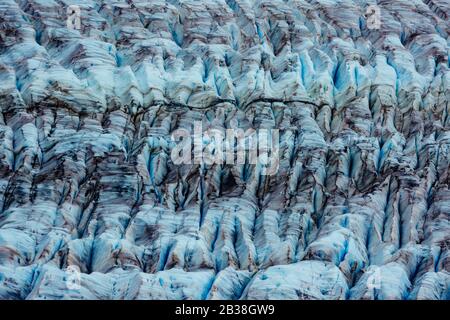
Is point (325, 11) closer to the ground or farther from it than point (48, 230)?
farther from it

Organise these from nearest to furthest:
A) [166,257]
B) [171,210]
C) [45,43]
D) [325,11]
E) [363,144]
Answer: [166,257], [171,210], [363,144], [45,43], [325,11]

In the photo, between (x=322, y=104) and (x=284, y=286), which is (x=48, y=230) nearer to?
(x=284, y=286)

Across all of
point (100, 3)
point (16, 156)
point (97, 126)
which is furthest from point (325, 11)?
point (16, 156)

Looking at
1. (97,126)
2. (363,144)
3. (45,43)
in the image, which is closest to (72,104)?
(97,126)

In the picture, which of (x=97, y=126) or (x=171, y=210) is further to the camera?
(x=97, y=126)

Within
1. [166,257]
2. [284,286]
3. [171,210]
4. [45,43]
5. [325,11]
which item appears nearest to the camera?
[284,286]

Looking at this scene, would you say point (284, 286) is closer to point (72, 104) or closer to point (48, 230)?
point (48, 230)
